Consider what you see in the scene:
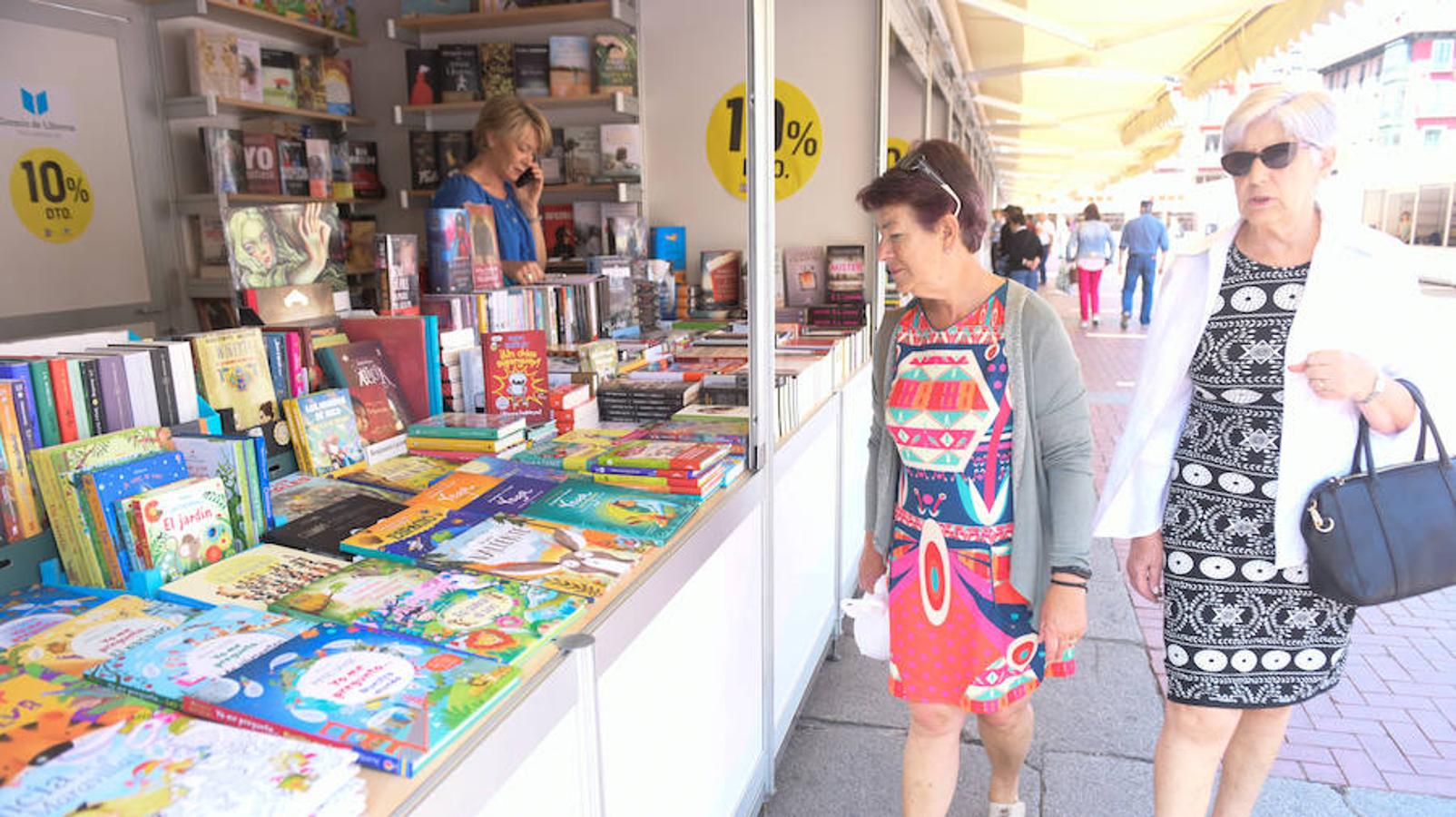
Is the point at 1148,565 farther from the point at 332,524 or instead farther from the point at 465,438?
the point at 332,524

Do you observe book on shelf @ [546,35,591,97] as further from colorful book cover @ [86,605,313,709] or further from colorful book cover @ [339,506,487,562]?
colorful book cover @ [86,605,313,709]

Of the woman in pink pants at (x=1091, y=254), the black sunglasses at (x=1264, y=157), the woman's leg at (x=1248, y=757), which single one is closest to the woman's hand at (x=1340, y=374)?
the black sunglasses at (x=1264, y=157)

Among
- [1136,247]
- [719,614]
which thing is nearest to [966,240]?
[719,614]

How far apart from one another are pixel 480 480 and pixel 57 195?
350cm

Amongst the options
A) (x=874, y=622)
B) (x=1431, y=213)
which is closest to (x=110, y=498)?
(x=874, y=622)

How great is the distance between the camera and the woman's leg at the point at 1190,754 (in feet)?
6.03

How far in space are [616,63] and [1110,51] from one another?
537 centimetres

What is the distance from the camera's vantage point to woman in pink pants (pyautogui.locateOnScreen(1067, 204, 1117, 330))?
1127cm

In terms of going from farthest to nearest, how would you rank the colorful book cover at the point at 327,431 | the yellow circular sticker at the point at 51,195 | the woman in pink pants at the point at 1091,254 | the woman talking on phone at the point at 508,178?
1. the woman in pink pants at the point at 1091,254
2. the yellow circular sticker at the point at 51,195
3. the woman talking on phone at the point at 508,178
4. the colorful book cover at the point at 327,431

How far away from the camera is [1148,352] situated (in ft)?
6.15

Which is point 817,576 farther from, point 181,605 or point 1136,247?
point 1136,247

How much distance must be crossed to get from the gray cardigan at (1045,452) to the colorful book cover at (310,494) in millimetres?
1255

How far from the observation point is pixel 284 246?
201 cm

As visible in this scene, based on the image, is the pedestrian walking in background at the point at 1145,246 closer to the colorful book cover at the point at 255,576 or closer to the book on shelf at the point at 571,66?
the book on shelf at the point at 571,66
